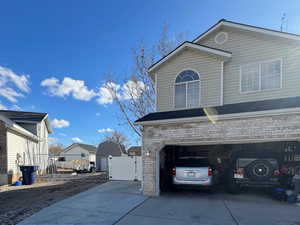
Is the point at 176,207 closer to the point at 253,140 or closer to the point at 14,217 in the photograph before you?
the point at 253,140

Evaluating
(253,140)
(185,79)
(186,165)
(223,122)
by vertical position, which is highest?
(185,79)

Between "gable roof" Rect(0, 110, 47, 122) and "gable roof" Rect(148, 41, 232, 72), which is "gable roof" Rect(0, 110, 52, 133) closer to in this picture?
"gable roof" Rect(0, 110, 47, 122)

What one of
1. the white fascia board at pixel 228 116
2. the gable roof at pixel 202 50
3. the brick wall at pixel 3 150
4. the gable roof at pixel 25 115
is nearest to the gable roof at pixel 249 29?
the gable roof at pixel 202 50

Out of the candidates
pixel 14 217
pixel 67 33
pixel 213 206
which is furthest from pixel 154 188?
pixel 67 33

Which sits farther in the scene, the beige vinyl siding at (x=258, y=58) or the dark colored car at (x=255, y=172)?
the beige vinyl siding at (x=258, y=58)

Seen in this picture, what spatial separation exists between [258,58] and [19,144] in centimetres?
1668

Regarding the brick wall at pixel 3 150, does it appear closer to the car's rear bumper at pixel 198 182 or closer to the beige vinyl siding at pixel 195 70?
the beige vinyl siding at pixel 195 70

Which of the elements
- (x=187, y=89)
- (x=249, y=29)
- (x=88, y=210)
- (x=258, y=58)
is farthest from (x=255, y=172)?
(x=249, y=29)

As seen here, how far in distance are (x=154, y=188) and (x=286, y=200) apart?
4.82 m

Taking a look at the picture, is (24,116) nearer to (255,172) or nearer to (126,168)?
(126,168)

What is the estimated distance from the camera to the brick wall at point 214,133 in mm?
6027

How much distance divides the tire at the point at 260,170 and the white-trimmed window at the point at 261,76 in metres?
3.35

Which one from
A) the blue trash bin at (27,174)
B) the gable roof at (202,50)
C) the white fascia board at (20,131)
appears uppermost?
the gable roof at (202,50)

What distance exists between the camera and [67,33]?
12.1 meters
